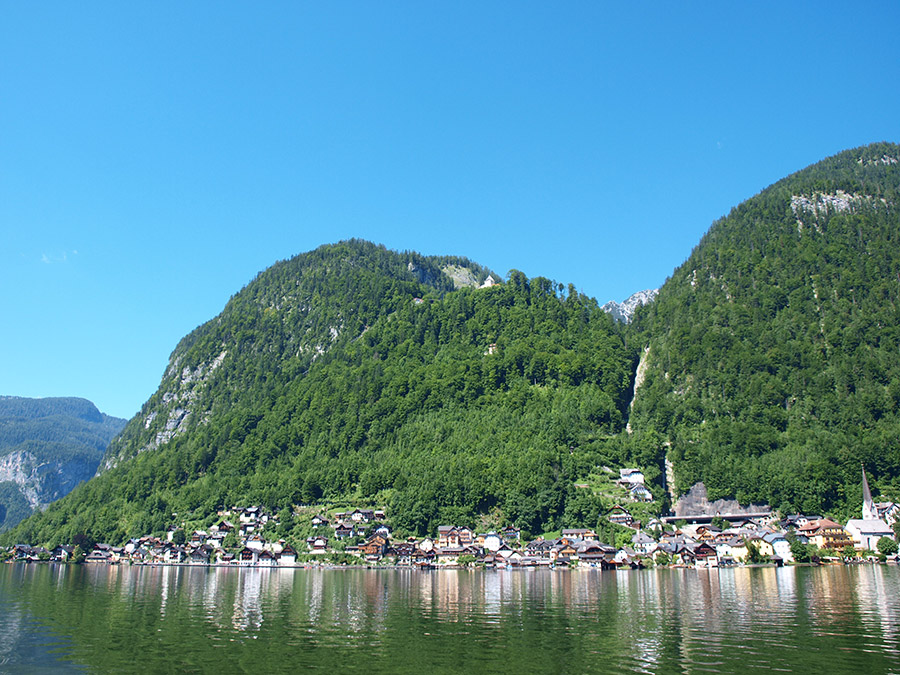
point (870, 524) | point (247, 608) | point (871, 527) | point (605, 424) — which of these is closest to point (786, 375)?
point (605, 424)

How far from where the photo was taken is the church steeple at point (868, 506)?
114m

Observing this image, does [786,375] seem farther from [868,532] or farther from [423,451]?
[423,451]

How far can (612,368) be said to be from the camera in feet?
586

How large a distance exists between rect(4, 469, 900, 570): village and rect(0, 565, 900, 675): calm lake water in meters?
41.3

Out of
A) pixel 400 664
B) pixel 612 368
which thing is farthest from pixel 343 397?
pixel 400 664

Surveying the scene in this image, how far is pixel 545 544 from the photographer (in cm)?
11681

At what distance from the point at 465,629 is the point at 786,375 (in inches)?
5596

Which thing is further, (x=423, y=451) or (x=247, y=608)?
(x=423, y=451)

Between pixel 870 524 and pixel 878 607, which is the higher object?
pixel 870 524

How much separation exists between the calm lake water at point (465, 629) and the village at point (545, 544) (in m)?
41.3

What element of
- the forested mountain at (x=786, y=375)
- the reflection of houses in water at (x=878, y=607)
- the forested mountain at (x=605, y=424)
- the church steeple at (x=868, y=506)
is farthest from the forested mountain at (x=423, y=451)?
the reflection of houses in water at (x=878, y=607)

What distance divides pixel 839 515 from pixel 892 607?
86.2m

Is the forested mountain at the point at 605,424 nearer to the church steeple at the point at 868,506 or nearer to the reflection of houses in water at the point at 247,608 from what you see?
the church steeple at the point at 868,506

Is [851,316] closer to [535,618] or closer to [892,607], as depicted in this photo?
[892,607]
